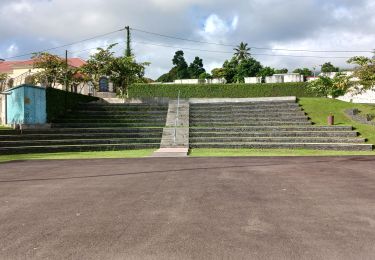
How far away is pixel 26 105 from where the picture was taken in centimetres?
2131

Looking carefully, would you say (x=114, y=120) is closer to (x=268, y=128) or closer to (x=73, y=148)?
(x=73, y=148)

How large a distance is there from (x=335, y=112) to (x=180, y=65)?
75.1 m

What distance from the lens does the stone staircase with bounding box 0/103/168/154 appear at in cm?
1880

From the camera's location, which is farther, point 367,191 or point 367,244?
point 367,191

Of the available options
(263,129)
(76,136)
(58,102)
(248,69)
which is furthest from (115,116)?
(248,69)

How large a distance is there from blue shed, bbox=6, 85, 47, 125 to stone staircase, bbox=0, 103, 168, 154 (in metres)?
1.05

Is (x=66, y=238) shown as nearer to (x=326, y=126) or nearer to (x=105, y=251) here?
(x=105, y=251)

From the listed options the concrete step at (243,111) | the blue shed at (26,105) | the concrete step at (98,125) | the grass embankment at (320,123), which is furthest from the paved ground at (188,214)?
the concrete step at (243,111)

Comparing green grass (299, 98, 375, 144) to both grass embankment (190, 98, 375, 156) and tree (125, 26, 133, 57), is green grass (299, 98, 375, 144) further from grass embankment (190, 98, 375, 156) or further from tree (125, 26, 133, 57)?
tree (125, 26, 133, 57)

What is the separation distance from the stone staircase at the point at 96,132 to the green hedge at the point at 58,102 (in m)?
0.53

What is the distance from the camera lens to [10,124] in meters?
22.5

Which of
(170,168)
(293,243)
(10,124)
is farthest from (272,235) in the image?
(10,124)

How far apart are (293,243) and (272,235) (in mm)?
374

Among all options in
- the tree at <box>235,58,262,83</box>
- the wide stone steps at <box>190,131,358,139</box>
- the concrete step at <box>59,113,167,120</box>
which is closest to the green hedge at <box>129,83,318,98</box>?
the concrete step at <box>59,113,167,120</box>
